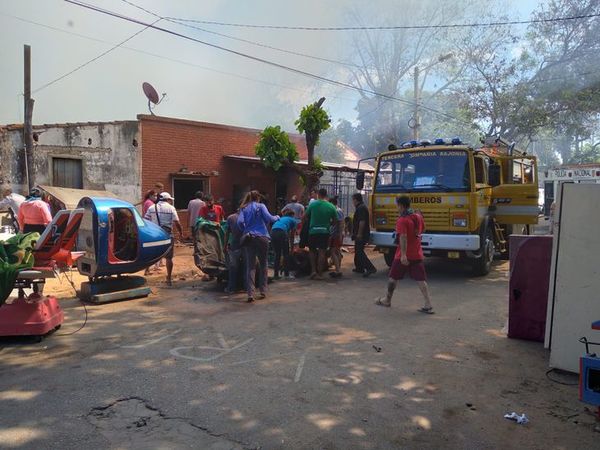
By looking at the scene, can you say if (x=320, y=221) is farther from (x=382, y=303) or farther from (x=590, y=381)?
(x=590, y=381)

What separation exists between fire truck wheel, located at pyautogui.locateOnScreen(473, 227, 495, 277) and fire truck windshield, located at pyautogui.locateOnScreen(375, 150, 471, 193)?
4.43 ft

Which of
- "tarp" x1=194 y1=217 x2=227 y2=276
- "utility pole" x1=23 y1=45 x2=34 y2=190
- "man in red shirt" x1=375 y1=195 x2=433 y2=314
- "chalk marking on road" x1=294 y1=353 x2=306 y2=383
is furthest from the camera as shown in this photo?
"utility pole" x1=23 y1=45 x2=34 y2=190

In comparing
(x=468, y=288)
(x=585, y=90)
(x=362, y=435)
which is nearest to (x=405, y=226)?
(x=468, y=288)

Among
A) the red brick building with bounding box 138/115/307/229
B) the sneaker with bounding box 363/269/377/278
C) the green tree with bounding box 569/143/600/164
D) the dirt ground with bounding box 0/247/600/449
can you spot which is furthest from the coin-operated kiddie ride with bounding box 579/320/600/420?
the green tree with bounding box 569/143/600/164

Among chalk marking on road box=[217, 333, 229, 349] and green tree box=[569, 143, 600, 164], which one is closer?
chalk marking on road box=[217, 333, 229, 349]

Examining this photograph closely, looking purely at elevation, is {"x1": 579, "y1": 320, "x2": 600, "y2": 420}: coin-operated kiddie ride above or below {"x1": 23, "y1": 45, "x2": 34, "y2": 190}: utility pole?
below

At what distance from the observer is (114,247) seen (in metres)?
7.61

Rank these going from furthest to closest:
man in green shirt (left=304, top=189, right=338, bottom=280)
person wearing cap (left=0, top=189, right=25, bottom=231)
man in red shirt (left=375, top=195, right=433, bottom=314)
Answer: person wearing cap (left=0, top=189, right=25, bottom=231) → man in green shirt (left=304, top=189, right=338, bottom=280) → man in red shirt (left=375, top=195, right=433, bottom=314)

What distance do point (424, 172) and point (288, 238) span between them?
295cm

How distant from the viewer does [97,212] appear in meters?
6.69

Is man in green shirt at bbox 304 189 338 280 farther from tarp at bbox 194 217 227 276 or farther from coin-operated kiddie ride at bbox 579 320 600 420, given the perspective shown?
coin-operated kiddie ride at bbox 579 320 600 420

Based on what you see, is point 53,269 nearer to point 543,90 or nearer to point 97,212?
point 97,212

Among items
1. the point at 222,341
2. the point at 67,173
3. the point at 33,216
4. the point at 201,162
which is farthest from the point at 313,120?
the point at 222,341

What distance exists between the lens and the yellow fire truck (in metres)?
8.70
